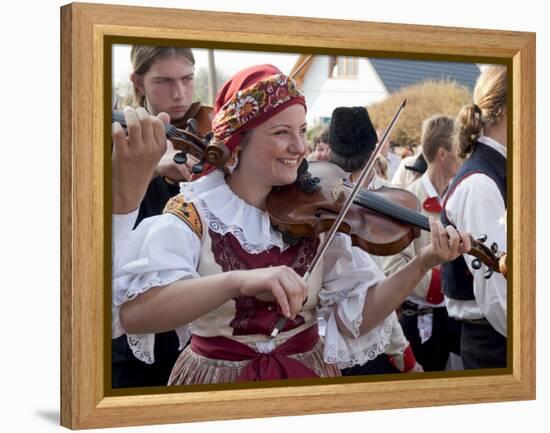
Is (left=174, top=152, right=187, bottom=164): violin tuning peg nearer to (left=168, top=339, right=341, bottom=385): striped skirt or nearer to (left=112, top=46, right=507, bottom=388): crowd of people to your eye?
(left=112, top=46, right=507, bottom=388): crowd of people

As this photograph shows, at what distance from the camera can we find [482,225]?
228 inches

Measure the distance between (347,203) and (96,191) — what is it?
0.95 m

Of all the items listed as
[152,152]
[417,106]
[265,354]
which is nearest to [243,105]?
[152,152]

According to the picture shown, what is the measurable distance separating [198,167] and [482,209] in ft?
4.34

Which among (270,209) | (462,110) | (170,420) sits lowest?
(170,420)

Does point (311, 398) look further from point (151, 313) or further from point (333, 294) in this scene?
point (151, 313)

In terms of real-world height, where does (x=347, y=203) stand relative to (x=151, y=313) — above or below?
above

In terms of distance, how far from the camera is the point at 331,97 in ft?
17.9

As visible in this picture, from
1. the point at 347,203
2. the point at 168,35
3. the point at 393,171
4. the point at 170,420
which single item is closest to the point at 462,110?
the point at 393,171

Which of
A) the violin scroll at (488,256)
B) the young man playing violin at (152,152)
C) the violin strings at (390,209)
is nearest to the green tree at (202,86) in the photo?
the young man playing violin at (152,152)

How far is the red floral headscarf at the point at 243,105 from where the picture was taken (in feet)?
17.1

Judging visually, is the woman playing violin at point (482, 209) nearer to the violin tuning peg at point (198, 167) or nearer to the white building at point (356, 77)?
the white building at point (356, 77)

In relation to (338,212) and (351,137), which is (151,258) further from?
(351,137)

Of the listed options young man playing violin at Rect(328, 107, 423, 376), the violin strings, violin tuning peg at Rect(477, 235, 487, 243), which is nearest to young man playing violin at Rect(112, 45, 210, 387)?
young man playing violin at Rect(328, 107, 423, 376)
